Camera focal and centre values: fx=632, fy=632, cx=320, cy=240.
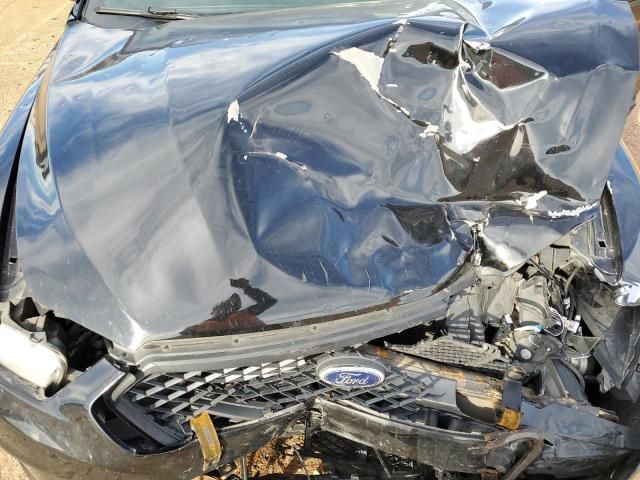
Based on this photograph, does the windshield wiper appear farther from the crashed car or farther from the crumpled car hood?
the crumpled car hood

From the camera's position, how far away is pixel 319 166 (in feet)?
5.92

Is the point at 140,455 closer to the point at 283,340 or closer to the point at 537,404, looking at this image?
the point at 283,340

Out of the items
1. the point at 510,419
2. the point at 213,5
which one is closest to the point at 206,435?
the point at 510,419

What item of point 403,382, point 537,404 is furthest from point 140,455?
point 537,404

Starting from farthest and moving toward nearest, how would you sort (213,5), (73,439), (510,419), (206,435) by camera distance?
1. (213,5)
2. (510,419)
3. (206,435)
4. (73,439)

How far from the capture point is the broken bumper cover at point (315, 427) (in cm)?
164

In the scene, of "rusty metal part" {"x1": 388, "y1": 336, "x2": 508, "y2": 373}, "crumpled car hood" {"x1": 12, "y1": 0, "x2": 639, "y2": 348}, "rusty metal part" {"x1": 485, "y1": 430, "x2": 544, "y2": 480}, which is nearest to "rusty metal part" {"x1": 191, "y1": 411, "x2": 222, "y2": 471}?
"crumpled car hood" {"x1": 12, "y1": 0, "x2": 639, "y2": 348}

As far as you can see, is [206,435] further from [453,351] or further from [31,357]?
[453,351]

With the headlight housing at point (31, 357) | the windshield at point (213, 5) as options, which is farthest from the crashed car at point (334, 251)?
the windshield at point (213, 5)

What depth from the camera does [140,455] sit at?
1.67m

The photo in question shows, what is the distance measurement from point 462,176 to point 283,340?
75cm

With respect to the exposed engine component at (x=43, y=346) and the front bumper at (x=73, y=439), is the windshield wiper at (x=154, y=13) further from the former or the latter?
the front bumper at (x=73, y=439)

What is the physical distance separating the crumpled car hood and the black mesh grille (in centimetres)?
19

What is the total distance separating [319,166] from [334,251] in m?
0.26
